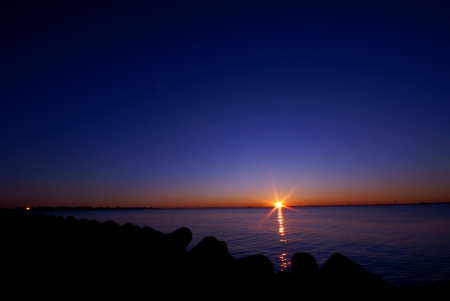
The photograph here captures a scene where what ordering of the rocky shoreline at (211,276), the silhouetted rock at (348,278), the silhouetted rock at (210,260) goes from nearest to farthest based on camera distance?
the silhouetted rock at (348,278) → the rocky shoreline at (211,276) → the silhouetted rock at (210,260)

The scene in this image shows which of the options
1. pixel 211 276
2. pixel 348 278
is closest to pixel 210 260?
pixel 211 276

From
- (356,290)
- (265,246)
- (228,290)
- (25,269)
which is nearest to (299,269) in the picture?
(356,290)

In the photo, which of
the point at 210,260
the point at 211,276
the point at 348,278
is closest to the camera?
the point at 348,278

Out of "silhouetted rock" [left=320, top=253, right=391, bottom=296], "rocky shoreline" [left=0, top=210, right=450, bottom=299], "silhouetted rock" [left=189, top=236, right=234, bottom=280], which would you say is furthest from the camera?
"silhouetted rock" [left=189, top=236, right=234, bottom=280]

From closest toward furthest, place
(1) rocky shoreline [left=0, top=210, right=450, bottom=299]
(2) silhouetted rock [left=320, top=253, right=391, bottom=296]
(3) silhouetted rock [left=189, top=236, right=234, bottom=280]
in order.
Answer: (2) silhouetted rock [left=320, top=253, right=391, bottom=296], (1) rocky shoreline [left=0, top=210, right=450, bottom=299], (3) silhouetted rock [left=189, top=236, right=234, bottom=280]

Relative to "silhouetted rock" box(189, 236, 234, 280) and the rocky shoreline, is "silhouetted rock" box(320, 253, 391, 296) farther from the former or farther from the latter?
"silhouetted rock" box(189, 236, 234, 280)

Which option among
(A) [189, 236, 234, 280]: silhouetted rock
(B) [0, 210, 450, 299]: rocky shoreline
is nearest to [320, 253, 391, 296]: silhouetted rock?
(B) [0, 210, 450, 299]: rocky shoreline

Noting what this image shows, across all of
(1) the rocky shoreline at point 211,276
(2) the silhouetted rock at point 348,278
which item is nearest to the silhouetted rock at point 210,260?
(1) the rocky shoreline at point 211,276

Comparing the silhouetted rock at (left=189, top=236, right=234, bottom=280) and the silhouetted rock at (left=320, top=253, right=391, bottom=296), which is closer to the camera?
the silhouetted rock at (left=320, top=253, right=391, bottom=296)

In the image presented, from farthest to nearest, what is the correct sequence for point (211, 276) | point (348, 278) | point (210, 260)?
point (210, 260) → point (211, 276) → point (348, 278)

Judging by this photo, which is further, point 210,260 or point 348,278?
point 210,260

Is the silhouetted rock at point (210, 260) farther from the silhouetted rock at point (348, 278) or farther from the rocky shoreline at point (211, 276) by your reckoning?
the silhouetted rock at point (348, 278)

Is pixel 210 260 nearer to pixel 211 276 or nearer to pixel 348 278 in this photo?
pixel 211 276

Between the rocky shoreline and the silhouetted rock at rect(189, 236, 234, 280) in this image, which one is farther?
the silhouetted rock at rect(189, 236, 234, 280)
